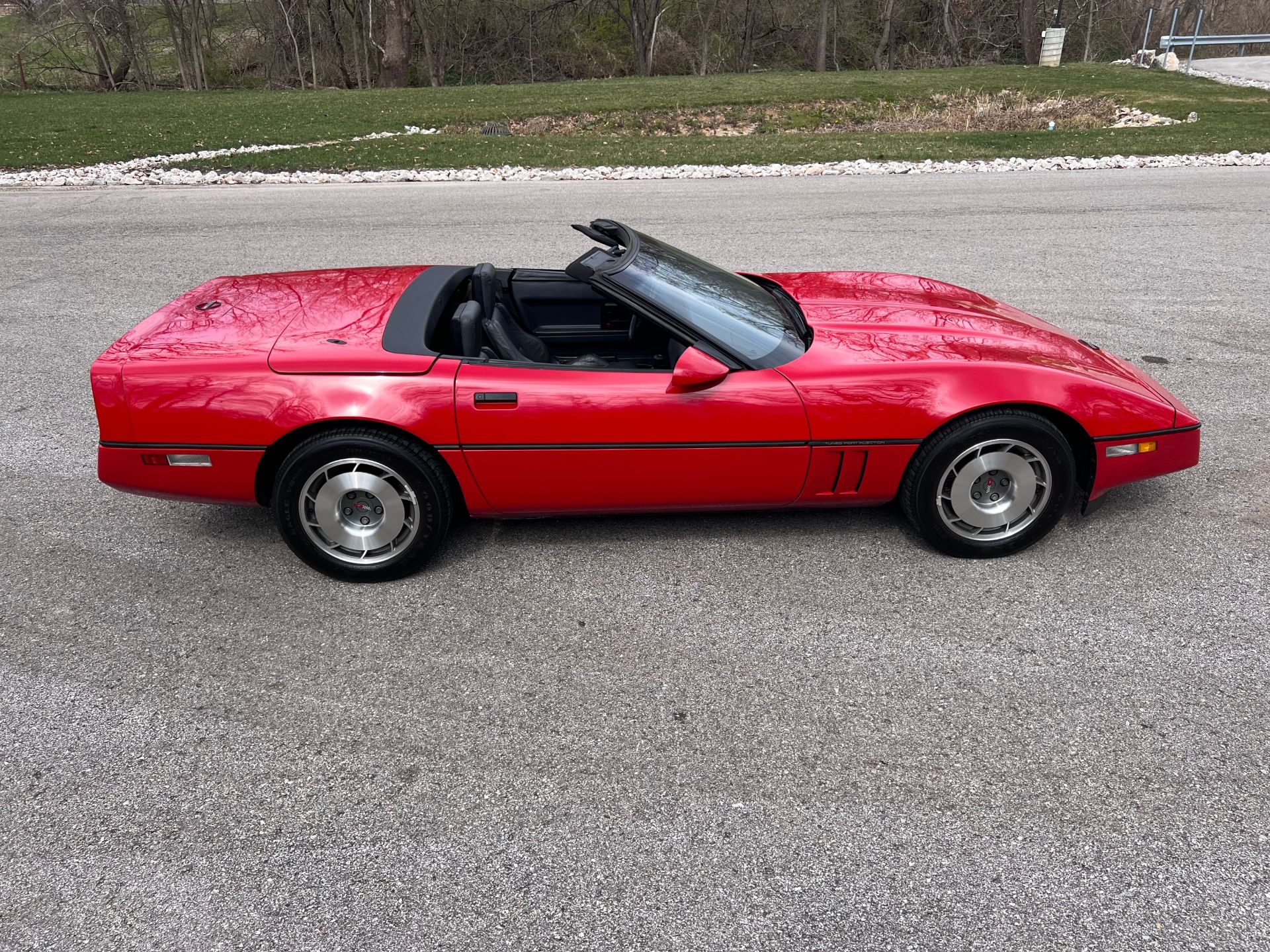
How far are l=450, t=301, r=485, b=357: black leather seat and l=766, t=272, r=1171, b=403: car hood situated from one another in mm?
1363

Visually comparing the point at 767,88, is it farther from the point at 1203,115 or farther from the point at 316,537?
the point at 316,537

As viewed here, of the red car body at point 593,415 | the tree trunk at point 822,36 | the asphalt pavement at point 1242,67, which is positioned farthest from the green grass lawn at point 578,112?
the tree trunk at point 822,36

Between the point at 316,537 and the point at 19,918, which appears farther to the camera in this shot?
the point at 316,537

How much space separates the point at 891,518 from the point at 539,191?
9153 mm

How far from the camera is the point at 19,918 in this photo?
2309 mm

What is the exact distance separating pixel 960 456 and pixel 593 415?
1.44m

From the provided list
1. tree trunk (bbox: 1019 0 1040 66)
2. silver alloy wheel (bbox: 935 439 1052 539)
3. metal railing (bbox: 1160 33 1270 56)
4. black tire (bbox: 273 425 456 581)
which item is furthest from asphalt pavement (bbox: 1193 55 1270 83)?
black tire (bbox: 273 425 456 581)

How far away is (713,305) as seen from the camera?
379 centimetres

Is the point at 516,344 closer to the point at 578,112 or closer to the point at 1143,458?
the point at 1143,458

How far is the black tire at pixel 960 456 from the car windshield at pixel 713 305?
671 mm

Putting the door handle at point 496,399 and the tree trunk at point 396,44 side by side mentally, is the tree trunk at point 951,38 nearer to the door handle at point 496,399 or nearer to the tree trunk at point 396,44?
the tree trunk at point 396,44

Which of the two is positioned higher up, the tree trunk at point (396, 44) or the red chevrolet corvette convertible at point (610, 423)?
the tree trunk at point (396, 44)

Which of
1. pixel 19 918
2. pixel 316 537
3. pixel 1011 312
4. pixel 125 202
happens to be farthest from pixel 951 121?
pixel 19 918

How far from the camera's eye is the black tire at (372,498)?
11.3 ft
